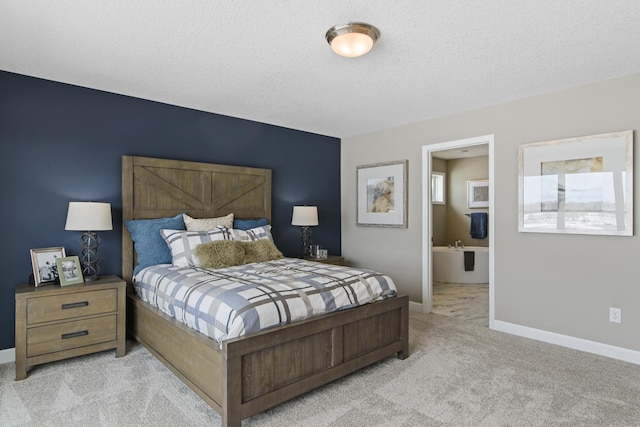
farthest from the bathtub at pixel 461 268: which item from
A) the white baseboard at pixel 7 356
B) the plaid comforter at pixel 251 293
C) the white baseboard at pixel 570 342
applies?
the white baseboard at pixel 7 356

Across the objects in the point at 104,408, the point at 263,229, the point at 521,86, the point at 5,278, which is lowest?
the point at 104,408

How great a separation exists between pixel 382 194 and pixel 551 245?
7.02ft

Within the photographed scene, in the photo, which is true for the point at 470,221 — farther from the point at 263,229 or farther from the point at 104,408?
the point at 104,408

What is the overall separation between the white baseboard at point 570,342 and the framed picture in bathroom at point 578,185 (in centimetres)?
97

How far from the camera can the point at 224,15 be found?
215 centimetres

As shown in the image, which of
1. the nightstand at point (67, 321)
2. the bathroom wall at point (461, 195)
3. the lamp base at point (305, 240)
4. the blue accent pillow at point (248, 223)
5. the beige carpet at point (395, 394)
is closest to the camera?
the beige carpet at point (395, 394)

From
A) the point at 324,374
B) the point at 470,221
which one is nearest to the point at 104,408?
the point at 324,374

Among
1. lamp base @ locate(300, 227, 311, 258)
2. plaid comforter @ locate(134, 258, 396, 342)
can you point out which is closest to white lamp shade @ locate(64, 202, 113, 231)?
plaid comforter @ locate(134, 258, 396, 342)

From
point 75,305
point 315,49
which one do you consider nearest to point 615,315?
point 315,49

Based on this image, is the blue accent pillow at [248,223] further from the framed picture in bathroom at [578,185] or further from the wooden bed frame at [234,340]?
the framed picture in bathroom at [578,185]

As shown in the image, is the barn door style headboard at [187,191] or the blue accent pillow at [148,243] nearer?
the blue accent pillow at [148,243]

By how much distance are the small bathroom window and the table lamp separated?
20.3 ft

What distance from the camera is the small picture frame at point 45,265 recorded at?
293cm

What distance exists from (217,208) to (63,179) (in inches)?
58.0
